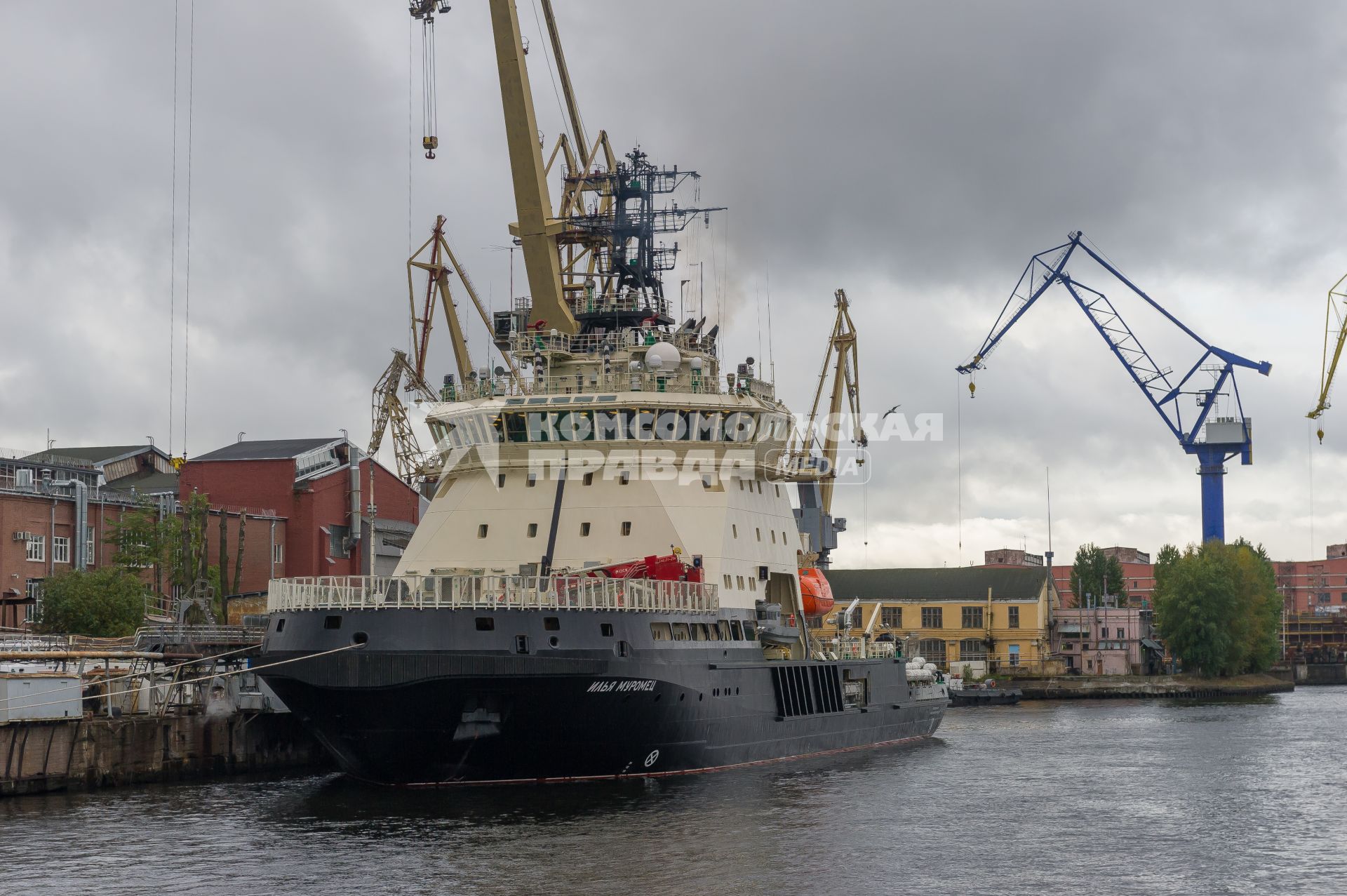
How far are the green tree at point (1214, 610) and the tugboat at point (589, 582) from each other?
59.3 metres

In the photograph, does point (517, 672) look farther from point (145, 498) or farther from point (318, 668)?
point (145, 498)

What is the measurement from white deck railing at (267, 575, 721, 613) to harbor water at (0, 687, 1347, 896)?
3926 millimetres

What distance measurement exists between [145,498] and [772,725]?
1576 inches

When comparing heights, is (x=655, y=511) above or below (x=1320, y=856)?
above

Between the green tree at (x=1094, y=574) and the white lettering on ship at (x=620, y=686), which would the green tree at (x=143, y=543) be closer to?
the white lettering on ship at (x=620, y=686)

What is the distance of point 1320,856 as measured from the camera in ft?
106

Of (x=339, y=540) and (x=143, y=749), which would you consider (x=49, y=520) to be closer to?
(x=339, y=540)

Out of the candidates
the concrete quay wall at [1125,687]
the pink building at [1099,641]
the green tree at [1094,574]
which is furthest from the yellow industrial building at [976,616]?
the green tree at [1094,574]

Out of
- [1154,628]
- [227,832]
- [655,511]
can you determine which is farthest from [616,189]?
[1154,628]

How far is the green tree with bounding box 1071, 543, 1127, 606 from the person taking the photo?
144 m

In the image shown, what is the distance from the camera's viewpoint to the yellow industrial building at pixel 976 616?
114812mm

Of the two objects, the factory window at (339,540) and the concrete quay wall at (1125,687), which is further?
the concrete quay wall at (1125,687)

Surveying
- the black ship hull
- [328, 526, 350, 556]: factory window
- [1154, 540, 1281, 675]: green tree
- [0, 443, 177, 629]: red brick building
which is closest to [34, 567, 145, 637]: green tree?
[0, 443, 177, 629]: red brick building

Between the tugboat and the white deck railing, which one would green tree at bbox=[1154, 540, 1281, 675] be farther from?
the white deck railing
